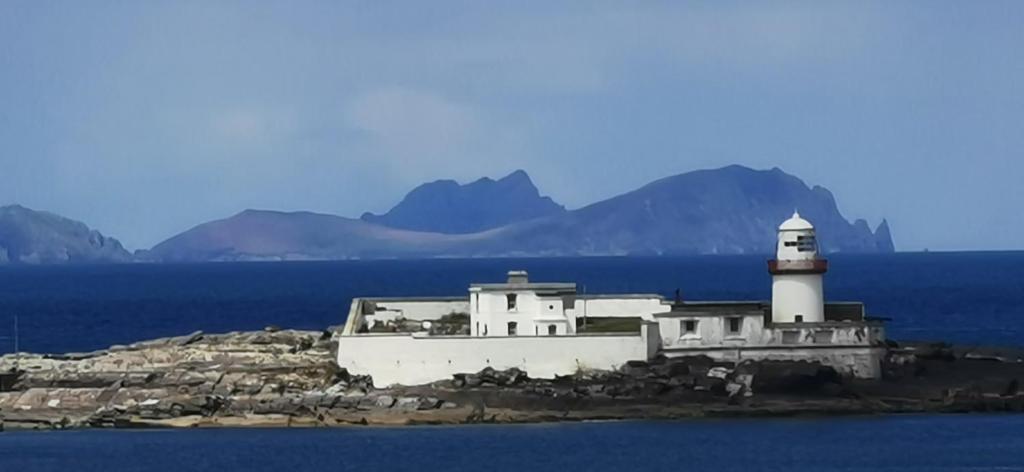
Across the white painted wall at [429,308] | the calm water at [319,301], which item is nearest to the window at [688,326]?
the white painted wall at [429,308]

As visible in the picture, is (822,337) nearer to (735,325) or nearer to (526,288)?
(735,325)

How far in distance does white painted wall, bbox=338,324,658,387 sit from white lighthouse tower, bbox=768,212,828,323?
13.0 ft

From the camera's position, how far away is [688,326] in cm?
5950

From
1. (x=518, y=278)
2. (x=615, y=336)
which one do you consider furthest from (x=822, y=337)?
(x=518, y=278)

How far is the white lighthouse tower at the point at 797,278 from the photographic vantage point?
199 ft

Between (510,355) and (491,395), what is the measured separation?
1481mm

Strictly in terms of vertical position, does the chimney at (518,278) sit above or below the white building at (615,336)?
above

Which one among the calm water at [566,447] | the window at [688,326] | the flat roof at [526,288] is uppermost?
the flat roof at [526,288]

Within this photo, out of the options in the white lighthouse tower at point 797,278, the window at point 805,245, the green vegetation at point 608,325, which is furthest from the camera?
the window at point 805,245

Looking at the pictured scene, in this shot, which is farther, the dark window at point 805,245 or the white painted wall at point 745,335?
the dark window at point 805,245

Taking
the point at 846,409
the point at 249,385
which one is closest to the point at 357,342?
the point at 249,385

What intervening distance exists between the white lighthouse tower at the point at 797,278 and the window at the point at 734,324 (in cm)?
170

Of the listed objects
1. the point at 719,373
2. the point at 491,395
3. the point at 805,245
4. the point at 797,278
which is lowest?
the point at 491,395

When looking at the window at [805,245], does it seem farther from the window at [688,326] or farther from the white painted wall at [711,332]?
the window at [688,326]
